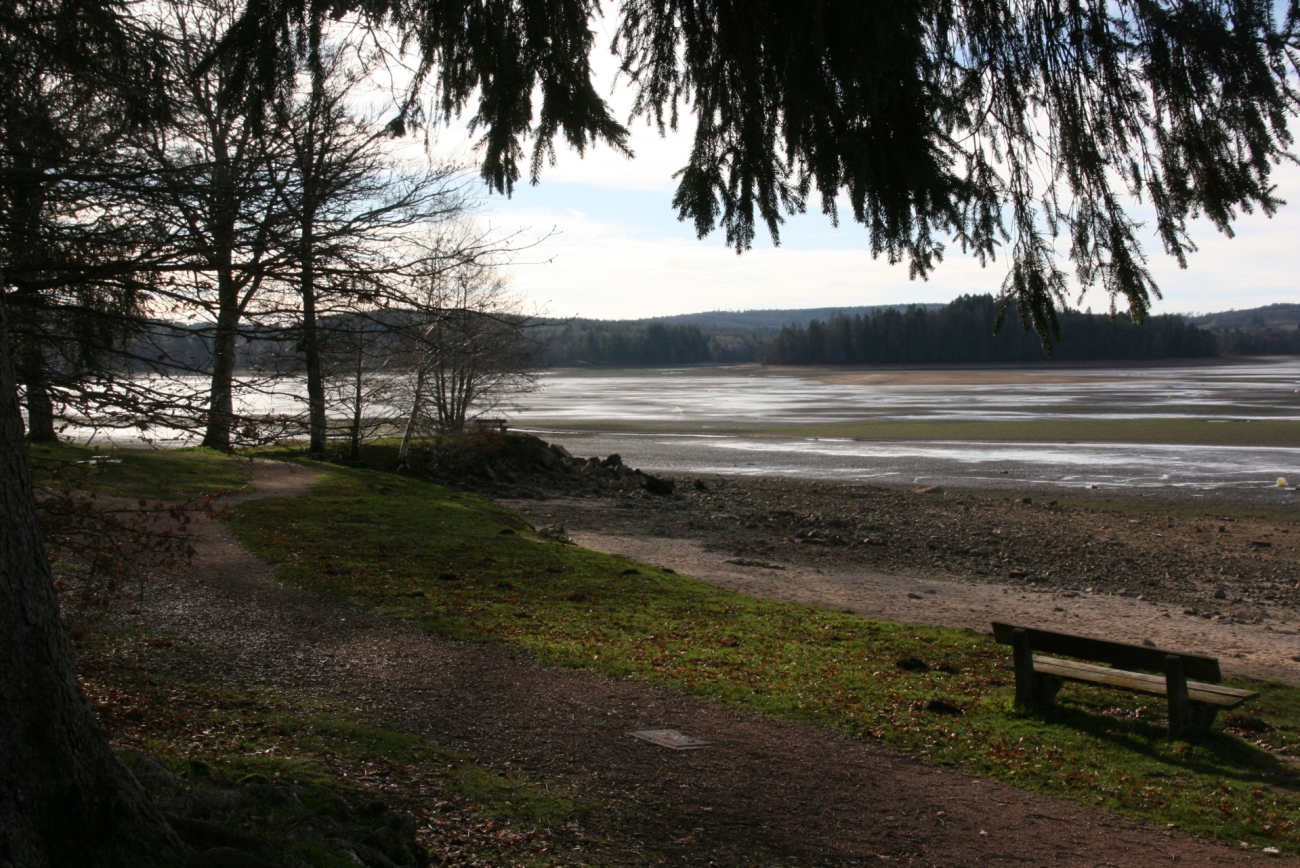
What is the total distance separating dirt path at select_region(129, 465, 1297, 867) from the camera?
496 centimetres

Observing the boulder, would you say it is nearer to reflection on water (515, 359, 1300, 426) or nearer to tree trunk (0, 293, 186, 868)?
reflection on water (515, 359, 1300, 426)

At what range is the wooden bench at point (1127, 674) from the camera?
670 centimetres

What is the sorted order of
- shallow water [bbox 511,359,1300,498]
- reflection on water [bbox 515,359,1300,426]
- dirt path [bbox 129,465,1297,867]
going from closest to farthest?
dirt path [bbox 129,465,1297,867] < shallow water [bbox 511,359,1300,498] < reflection on water [bbox 515,359,1300,426]

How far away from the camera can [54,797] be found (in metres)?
2.86

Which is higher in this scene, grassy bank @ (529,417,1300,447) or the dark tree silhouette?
the dark tree silhouette

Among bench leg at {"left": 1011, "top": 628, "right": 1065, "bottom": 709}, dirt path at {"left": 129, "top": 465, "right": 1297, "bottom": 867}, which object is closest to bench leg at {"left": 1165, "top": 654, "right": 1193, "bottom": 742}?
bench leg at {"left": 1011, "top": 628, "right": 1065, "bottom": 709}

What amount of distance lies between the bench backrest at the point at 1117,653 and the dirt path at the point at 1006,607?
3922 mm

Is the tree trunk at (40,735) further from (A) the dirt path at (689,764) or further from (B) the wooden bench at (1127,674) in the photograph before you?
(B) the wooden bench at (1127,674)

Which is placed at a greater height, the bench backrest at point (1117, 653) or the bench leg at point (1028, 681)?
the bench backrest at point (1117, 653)

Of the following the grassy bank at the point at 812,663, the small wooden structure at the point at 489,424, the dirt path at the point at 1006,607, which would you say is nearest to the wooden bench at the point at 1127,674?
the grassy bank at the point at 812,663

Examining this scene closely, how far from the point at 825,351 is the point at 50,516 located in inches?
4189

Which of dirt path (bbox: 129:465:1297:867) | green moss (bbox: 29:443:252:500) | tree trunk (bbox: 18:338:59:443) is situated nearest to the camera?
dirt path (bbox: 129:465:1297:867)

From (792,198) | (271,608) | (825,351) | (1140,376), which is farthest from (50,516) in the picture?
(825,351)

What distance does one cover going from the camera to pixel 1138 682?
698 centimetres
